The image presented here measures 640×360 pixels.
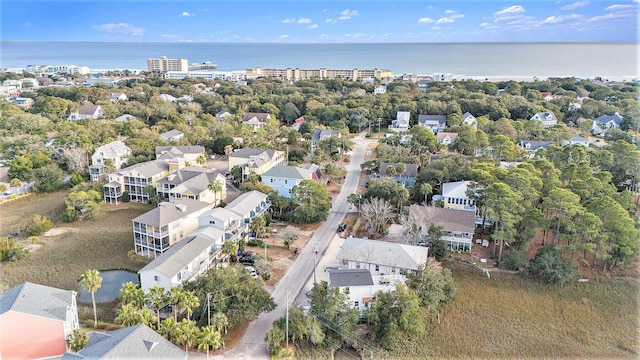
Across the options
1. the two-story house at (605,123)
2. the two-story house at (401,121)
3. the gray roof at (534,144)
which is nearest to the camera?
the gray roof at (534,144)

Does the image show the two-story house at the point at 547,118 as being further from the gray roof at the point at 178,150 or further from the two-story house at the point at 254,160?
the gray roof at the point at 178,150

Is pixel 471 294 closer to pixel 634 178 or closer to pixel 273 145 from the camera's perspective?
pixel 634 178

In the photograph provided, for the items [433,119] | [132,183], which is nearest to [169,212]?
[132,183]

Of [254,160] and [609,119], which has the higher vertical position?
[609,119]

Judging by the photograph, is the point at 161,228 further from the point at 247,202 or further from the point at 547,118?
the point at 547,118

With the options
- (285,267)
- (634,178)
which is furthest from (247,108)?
(634,178)

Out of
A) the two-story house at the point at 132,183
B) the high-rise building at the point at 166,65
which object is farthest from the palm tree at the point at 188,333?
the high-rise building at the point at 166,65
